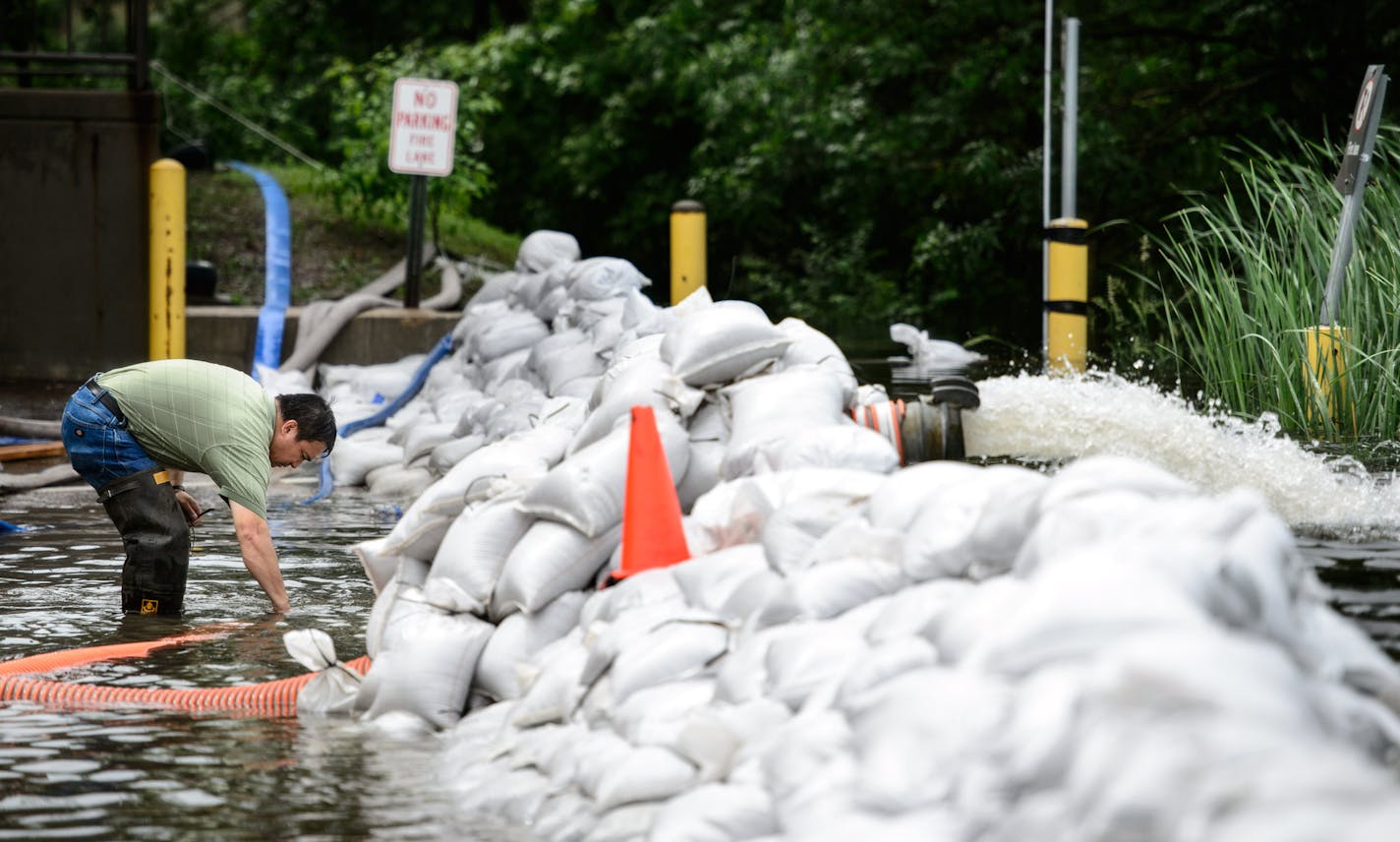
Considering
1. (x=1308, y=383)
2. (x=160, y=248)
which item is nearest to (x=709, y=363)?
(x=1308, y=383)

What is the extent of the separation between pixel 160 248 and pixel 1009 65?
8.78 metres

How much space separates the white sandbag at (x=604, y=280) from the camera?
9.30 m

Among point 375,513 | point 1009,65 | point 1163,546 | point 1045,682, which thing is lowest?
point 375,513

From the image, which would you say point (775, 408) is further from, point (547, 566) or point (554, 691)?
point (554, 691)

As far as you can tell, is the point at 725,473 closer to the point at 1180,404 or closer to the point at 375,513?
the point at 1180,404

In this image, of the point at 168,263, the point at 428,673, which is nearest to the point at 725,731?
the point at 428,673

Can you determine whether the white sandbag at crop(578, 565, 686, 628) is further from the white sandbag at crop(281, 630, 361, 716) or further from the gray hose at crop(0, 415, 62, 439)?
the gray hose at crop(0, 415, 62, 439)

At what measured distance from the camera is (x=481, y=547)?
14.5ft

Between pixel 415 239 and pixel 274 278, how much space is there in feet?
3.74

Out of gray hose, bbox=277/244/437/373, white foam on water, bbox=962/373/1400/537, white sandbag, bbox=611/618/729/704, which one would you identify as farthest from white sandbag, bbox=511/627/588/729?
gray hose, bbox=277/244/437/373

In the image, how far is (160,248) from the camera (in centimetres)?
1049

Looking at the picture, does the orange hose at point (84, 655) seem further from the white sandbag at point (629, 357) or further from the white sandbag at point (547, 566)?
the white sandbag at point (629, 357)

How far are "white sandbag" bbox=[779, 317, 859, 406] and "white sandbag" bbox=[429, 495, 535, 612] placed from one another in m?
1.02

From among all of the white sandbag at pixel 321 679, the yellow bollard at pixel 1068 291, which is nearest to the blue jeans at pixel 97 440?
the white sandbag at pixel 321 679
